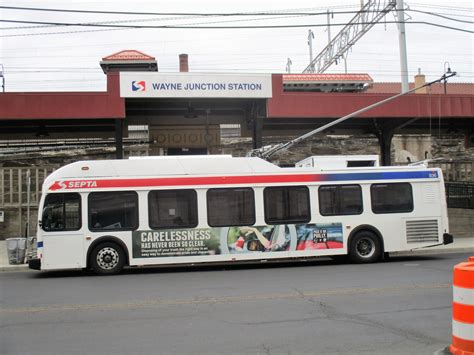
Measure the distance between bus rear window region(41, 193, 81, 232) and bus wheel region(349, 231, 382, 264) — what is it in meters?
7.59

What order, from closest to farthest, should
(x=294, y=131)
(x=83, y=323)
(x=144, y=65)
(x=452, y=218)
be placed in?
1. (x=83, y=323)
2. (x=452, y=218)
3. (x=294, y=131)
4. (x=144, y=65)

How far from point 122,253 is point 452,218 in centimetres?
1662

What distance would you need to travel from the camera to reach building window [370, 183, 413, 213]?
15.5 m

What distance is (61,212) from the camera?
45.9ft

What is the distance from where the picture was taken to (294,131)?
26.8m

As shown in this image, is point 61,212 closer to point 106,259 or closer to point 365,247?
point 106,259

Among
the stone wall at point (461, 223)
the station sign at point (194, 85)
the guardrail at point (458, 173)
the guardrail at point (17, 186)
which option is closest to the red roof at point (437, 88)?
the guardrail at point (458, 173)

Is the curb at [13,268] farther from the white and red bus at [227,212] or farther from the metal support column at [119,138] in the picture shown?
the metal support column at [119,138]

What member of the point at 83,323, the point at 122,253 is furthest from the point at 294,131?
the point at 83,323

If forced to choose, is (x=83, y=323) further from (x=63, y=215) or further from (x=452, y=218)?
(x=452, y=218)

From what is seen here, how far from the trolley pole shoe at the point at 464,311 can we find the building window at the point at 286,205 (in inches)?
381

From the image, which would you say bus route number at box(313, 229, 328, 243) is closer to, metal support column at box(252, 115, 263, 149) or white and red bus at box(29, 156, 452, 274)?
white and red bus at box(29, 156, 452, 274)

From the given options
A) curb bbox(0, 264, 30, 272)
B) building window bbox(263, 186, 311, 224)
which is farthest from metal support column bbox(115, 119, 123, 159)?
building window bbox(263, 186, 311, 224)

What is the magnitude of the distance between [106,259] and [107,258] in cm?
4
